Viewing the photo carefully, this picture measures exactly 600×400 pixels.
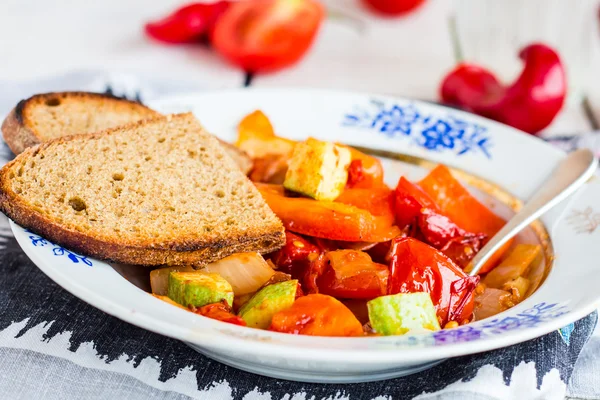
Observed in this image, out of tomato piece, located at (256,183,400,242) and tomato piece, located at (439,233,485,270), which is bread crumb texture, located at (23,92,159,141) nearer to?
tomato piece, located at (256,183,400,242)

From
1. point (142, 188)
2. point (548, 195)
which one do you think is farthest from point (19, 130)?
point (548, 195)

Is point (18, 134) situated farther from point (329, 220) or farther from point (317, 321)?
point (317, 321)

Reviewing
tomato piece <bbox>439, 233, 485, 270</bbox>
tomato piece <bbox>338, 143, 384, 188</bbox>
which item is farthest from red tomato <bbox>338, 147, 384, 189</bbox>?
tomato piece <bbox>439, 233, 485, 270</bbox>

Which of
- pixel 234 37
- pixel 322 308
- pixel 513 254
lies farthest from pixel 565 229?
pixel 234 37

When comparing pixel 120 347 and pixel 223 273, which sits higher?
pixel 223 273

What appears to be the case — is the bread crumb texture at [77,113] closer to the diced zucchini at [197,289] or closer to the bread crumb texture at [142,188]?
the bread crumb texture at [142,188]

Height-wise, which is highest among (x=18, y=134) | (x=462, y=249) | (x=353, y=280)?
(x=18, y=134)

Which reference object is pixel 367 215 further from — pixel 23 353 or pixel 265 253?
pixel 23 353
